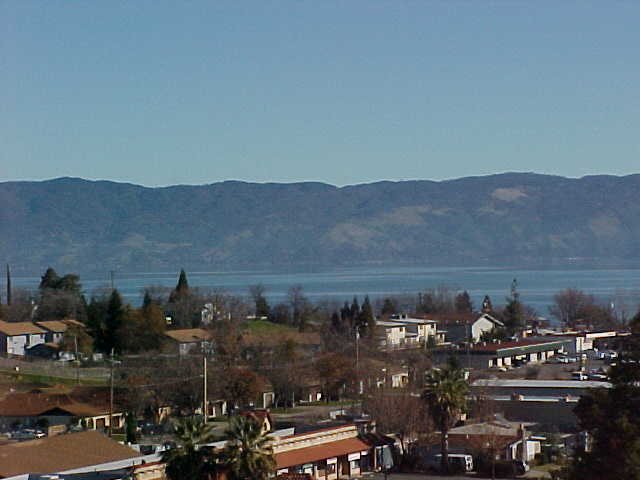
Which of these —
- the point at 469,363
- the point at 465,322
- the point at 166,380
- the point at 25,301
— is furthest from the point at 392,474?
the point at 25,301

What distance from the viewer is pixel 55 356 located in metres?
64.5

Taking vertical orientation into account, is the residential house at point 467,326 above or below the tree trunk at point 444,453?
above

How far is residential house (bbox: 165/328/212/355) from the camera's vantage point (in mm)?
60622

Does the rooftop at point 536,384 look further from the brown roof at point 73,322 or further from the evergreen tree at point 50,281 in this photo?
the evergreen tree at point 50,281

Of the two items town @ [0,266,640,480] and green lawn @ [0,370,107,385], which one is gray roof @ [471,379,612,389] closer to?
town @ [0,266,640,480]

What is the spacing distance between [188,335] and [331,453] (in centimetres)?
3331

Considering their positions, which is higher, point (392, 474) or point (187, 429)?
point (187, 429)

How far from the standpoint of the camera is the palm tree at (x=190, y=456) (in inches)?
1001

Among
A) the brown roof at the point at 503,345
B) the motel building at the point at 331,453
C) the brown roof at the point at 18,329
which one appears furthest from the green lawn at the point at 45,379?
the brown roof at the point at 503,345

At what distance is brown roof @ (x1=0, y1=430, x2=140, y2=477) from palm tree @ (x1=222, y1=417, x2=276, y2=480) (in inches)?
205

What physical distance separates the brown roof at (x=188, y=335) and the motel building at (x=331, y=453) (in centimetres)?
2903

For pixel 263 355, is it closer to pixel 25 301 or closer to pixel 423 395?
pixel 423 395

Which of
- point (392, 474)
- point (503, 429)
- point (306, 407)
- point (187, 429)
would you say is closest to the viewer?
point (187, 429)

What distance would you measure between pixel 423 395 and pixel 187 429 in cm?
1195
